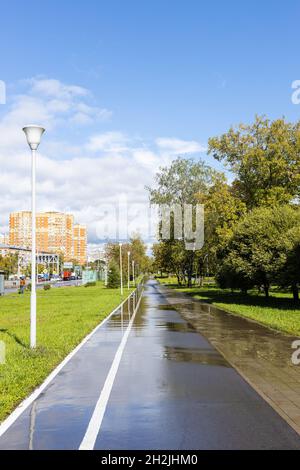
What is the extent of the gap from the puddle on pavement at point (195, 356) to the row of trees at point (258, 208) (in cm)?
1624

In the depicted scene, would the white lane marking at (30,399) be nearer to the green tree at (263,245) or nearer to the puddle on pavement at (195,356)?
the puddle on pavement at (195,356)

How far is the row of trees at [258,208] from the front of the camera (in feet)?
99.1

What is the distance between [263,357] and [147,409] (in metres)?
5.31

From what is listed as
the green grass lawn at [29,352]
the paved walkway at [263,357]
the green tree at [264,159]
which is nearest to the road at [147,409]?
the paved walkway at [263,357]

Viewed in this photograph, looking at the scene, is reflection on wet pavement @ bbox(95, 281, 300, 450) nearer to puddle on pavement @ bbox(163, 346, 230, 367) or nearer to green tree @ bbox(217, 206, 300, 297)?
puddle on pavement @ bbox(163, 346, 230, 367)

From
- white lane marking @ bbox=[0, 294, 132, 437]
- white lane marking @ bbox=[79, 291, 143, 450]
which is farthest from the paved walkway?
white lane marking @ bbox=[0, 294, 132, 437]

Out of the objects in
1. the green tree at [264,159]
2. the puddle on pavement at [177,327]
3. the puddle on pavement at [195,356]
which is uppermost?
the green tree at [264,159]

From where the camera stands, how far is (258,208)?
124 feet

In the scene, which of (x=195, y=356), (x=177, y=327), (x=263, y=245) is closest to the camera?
(x=195, y=356)

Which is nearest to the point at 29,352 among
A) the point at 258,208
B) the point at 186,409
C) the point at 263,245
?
the point at 186,409

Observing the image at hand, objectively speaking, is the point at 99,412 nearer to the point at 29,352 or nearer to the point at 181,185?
the point at 29,352

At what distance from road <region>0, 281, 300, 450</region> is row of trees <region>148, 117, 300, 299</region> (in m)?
18.7
